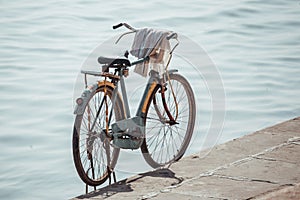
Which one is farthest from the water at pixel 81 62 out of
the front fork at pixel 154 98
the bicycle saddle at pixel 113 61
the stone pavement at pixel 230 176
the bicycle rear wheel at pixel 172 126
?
the bicycle saddle at pixel 113 61

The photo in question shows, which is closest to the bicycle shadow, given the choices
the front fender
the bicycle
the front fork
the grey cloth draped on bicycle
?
the bicycle

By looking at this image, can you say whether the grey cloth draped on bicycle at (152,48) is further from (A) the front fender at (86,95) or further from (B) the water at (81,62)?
(B) the water at (81,62)

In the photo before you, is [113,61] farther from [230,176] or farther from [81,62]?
[81,62]

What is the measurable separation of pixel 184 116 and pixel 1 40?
20.5 feet

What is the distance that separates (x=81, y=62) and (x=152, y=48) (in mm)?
4952

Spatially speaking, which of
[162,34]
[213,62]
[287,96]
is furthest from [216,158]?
[213,62]

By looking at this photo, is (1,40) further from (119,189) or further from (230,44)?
(119,189)

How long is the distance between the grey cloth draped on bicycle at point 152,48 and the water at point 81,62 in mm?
863

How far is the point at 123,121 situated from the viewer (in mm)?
Answer: 5910

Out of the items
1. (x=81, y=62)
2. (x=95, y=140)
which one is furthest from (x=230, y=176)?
(x=81, y=62)

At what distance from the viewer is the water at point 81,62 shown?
23.8 ft

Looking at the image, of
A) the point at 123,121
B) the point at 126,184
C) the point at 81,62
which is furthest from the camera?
the point at 81,62

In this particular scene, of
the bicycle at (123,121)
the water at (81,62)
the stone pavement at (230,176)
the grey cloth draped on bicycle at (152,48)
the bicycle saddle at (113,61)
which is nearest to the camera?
the stone pavement at (230,176)

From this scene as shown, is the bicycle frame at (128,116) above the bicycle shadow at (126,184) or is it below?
above
